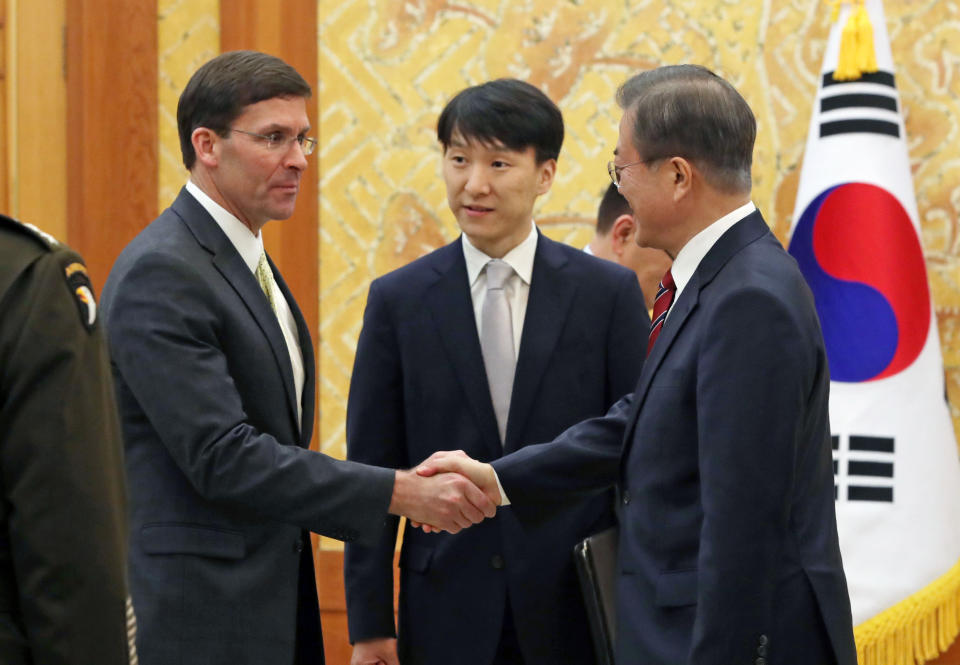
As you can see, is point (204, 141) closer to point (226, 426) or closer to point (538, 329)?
point (226, 426)

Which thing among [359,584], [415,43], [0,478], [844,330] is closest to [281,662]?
[359,584]

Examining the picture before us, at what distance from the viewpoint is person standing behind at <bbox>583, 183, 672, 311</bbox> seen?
10.8 ft

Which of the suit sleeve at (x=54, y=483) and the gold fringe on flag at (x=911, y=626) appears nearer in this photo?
the suit sleeve at (x=54, y=483)

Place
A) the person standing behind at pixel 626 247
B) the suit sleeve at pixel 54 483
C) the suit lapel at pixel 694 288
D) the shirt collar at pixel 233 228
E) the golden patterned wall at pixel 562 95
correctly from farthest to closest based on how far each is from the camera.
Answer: the golden patterned wall at pixel 562 95 → the person standing behind at pixel 626 247 → the shirt collar at pixel 233 228 → the suit lapel at pixel 694 288 → the suit sleeve at pixel 54 483

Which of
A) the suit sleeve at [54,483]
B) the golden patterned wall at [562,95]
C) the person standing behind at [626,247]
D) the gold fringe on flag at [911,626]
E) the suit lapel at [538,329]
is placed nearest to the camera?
the suit sleeve at [54,483]

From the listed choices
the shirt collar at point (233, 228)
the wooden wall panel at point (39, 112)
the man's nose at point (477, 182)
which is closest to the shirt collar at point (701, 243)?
the man's nose at point (477, 182)

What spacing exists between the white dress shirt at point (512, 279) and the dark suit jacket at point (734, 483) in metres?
0.65

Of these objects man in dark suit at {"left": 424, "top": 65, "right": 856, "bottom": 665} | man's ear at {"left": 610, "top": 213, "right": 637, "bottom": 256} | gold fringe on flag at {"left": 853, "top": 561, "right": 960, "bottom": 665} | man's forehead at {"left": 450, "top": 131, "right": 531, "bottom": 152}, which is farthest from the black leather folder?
gold fringe on flag at {"left": 853, "top": 561, "right": 960, "bottom": 665}

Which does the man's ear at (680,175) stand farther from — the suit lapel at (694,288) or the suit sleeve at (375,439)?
the suit sleeve at (375,439)

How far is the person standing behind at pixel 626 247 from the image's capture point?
10.8ft

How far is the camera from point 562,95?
4273 mm

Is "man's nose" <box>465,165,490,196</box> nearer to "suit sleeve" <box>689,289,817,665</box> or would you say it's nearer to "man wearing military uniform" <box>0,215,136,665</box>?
"suit sleeve" <box>689,289,817,665</box>

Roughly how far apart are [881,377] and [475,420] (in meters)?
1.57

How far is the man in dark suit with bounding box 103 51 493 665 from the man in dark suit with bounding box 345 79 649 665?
0.46 ft
